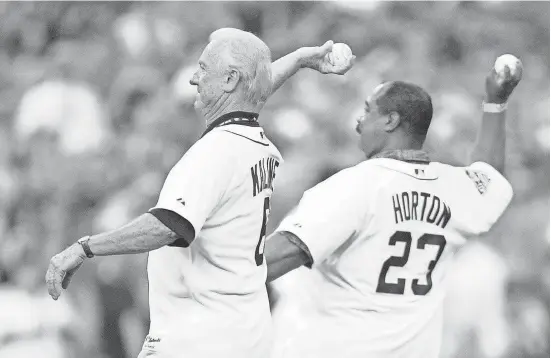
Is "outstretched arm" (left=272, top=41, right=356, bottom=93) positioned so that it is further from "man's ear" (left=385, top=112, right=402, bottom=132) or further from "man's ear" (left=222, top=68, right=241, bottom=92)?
"man's ear" (left=222, top=68, right=241, bottom=92)

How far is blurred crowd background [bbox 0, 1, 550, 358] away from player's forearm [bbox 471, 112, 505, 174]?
5.84ft

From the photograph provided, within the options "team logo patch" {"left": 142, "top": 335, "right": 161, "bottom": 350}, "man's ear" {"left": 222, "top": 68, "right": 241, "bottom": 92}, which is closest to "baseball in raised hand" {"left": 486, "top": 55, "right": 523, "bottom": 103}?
"man's ear" {"left": 222, "top": 68, "right": 241, "bottom": 92}

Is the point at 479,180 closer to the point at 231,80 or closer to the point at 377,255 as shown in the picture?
the point at 377,255

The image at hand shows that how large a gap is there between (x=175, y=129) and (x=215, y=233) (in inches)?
139

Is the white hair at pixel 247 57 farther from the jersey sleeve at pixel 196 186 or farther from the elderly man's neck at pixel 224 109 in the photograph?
the jersey sleeve at pixel 196 186

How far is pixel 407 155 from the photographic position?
3.56 metres

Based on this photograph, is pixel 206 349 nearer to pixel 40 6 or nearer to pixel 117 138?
pixel 117 138

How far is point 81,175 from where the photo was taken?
606cm

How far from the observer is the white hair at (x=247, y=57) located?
2762mm

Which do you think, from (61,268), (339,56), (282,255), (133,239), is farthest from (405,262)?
(61,268)

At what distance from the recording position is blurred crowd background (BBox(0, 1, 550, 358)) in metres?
5.80

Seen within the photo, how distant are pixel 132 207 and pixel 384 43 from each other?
2.10 m

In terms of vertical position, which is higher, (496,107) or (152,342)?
(496,107)

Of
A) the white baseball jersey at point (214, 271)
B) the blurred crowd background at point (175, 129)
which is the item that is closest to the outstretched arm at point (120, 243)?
the white baseball jersey at point (214, 271)
